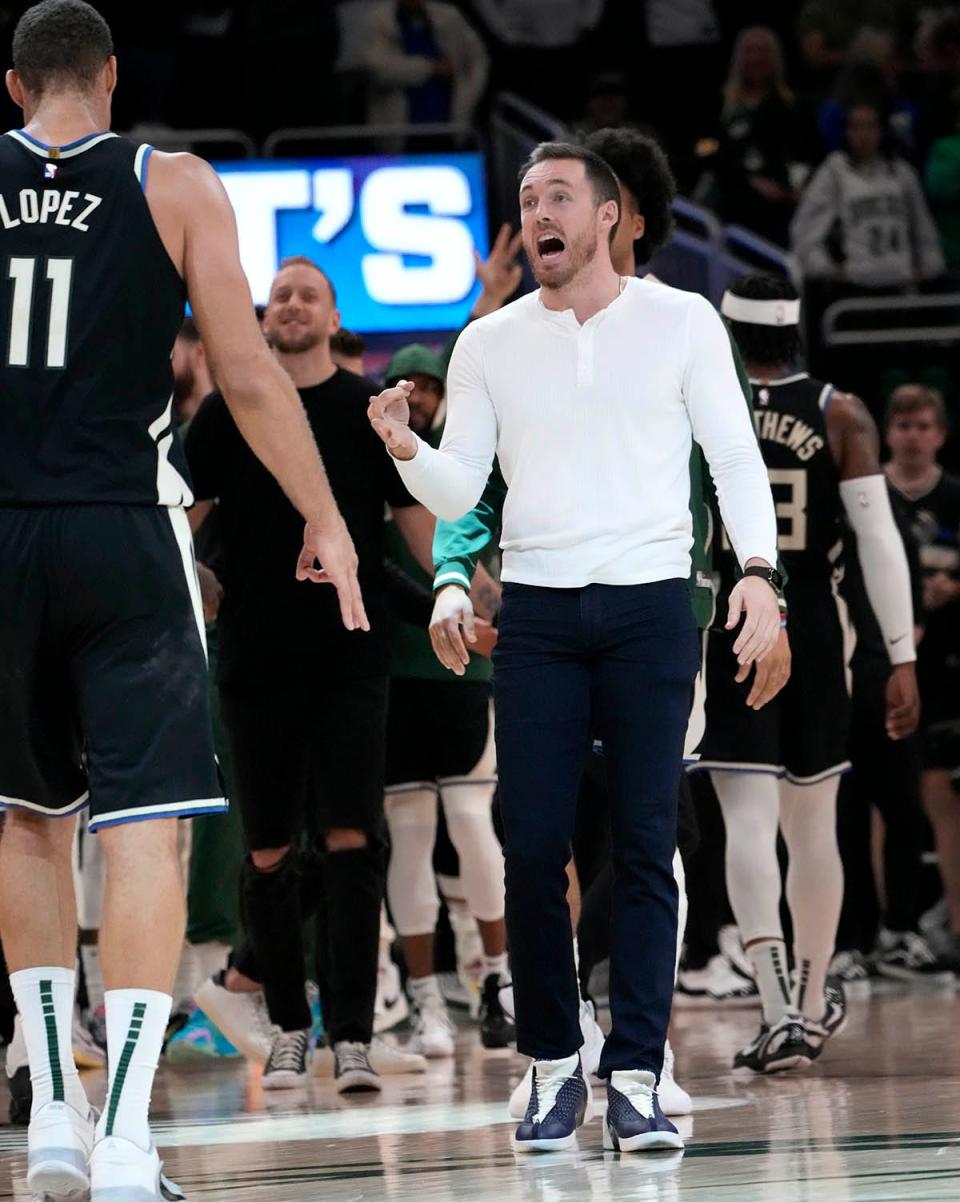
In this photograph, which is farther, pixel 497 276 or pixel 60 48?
pixel 497 276

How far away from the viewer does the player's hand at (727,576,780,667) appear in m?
4.21

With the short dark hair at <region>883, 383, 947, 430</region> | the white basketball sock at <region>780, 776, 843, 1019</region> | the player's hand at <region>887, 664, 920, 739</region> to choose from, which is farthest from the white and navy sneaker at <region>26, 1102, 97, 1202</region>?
the short dark hair at <region>883, 383, 947, 430</region>

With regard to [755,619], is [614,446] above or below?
above

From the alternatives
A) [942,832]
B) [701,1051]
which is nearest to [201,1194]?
[701,1051]

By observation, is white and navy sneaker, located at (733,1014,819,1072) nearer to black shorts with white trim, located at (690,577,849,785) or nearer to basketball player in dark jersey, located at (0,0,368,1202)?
black shorts with white trim, located at (690,577,849,785)

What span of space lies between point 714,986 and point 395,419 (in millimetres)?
4195

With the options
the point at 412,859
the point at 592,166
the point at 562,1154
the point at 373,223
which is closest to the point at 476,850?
the point at 412,859

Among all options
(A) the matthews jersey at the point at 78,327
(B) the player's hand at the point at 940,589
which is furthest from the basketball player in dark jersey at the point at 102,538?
(B) the player's hand at the point at 940,589

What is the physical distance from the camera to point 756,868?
5.91 meters

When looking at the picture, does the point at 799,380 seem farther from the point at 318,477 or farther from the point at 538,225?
the point at 318,477

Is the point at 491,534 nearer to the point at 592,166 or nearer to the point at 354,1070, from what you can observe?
the point at 592,166

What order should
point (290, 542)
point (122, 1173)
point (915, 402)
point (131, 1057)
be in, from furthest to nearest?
point (915, 402) → point (290, 542) → point (131, 1057) → point (122, 1173)

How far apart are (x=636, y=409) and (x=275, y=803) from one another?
1.81 meters

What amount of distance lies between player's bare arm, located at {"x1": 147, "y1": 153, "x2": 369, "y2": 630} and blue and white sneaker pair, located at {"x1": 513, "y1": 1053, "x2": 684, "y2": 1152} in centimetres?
103
